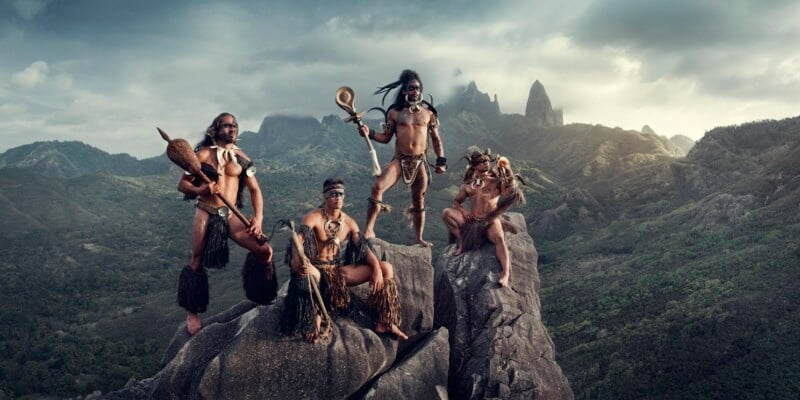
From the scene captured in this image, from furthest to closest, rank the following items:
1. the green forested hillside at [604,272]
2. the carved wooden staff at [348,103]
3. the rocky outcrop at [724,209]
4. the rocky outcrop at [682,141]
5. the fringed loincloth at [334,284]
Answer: the rocky outcrop at [682,141] < the rocky outcrop at [724,209] < the green forested hillside at [604,272] < the carved wooden staff at [348,103] < the fringed loincloth at [334,284]

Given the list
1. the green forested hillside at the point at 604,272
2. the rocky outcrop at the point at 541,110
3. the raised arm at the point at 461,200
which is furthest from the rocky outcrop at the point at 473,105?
the raised arm at the point at 461,200

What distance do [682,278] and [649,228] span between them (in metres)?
17.8

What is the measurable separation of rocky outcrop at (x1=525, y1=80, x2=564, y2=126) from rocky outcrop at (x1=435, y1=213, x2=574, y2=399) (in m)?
124

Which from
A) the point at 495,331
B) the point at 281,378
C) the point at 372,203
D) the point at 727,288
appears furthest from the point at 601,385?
the point at 281,378

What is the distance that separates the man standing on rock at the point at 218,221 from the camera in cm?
677

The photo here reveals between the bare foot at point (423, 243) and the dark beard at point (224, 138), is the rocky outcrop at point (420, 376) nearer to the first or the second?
the bare foot at point (423, 243)

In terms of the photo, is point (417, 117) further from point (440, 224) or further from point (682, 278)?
point (440, 224)

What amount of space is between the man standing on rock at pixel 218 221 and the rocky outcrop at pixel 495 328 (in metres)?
3.35

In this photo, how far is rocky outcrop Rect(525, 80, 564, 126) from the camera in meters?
129

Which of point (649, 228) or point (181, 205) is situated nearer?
point (649, 228)

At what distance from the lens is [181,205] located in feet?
330

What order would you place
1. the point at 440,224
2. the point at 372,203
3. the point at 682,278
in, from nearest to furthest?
the point at 372,203
the point at 682,278
the point at 440,224

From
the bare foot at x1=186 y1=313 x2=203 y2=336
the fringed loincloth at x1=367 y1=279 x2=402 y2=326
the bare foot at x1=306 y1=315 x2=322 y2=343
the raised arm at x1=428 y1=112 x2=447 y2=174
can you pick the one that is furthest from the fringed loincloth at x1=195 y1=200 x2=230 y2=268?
the raised arm at x1=428 y1=112 x2=447 y2=174

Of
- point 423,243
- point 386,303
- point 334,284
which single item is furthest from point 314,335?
point 423,243
